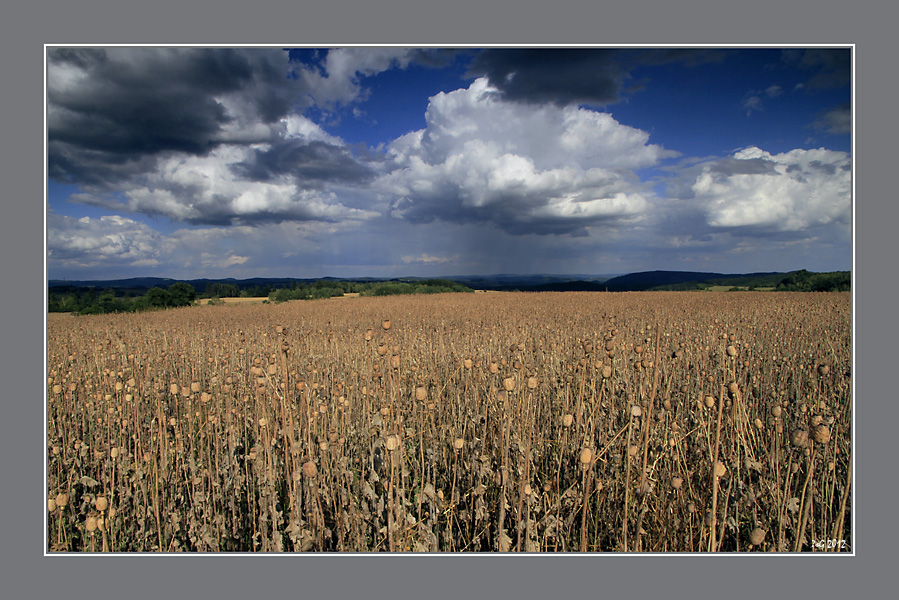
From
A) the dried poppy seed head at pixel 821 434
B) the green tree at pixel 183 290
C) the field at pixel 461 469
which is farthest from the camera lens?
the green tree at pixel 183 290

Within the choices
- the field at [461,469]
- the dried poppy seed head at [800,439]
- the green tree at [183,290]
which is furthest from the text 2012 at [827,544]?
the green tree at [183,290]

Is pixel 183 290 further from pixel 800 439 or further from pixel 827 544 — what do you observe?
pixel 827 544

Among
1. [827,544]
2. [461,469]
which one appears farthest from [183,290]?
[827,544]

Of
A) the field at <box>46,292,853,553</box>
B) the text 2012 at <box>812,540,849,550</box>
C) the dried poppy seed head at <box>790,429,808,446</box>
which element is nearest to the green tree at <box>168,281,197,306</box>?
the field at <box>46,292,853,553</box>

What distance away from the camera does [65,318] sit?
3.13 metres

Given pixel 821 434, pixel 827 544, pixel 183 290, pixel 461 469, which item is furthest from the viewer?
pixel 183 290

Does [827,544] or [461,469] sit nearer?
[827,544]

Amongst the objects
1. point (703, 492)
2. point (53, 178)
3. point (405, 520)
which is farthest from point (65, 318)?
point (703, 492)

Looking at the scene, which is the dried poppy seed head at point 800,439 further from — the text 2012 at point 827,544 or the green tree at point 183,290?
the green tree at point 183,290

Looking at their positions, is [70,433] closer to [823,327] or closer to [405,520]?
[405,520]

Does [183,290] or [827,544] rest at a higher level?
[183,290]

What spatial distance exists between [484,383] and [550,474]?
1147 millimetres

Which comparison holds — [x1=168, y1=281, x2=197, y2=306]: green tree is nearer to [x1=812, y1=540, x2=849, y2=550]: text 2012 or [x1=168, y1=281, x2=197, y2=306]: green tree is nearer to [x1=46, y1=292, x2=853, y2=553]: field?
[x1=46, y1=292, x2=853, y2=553]: field

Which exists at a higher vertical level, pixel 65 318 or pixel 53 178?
pixel 53 178
